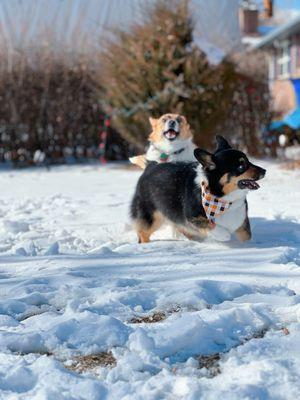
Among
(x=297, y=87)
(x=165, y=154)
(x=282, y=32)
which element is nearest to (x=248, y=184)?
(x=165, y=154)

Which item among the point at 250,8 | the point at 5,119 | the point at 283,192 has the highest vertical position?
the point at 250,8

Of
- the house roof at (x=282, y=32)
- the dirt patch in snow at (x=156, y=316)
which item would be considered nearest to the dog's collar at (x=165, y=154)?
the dirt patch in snow at (x=156, y=316)

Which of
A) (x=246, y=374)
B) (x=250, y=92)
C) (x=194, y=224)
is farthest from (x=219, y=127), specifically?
(x=246, y=374)

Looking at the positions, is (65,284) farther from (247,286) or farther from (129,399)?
(129,399)

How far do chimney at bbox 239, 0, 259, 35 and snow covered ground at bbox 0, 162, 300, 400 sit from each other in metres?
→ 28.3

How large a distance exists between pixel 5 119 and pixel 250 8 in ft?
78.2

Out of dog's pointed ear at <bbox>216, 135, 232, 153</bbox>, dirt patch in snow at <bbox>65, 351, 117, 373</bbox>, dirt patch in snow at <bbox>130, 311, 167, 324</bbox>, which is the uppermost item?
dog's pointed ear at <bbox>216, 135, 232, 153</bbox>

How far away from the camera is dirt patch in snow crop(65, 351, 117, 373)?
81.4 inches

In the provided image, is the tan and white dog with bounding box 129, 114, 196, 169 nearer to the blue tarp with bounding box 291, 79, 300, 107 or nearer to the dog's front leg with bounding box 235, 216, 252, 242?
the dog's front leg with bounding box 235, 216, 252, 242

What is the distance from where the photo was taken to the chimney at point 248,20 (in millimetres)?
30453

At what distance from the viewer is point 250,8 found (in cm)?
3141

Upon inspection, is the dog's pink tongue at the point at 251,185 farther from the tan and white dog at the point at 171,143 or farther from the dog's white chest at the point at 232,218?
the tan and white dog at the point at 171,143

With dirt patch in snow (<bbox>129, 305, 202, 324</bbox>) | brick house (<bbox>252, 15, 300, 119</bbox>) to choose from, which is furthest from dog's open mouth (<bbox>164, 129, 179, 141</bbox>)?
brick house (<bbox>252, 15, 300, 119</bbox>)

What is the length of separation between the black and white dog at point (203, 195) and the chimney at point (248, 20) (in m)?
28.4
